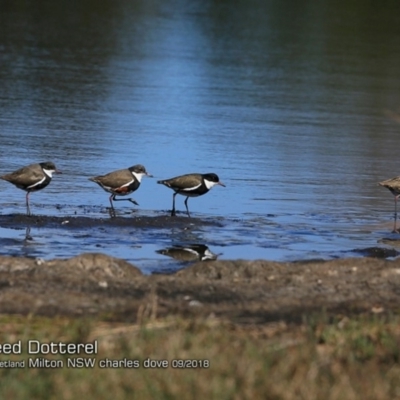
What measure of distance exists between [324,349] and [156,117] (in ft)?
52.6

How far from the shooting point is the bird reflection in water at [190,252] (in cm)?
1284

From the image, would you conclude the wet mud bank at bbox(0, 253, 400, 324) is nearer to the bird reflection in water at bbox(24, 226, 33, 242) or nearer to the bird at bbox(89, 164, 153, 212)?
the bird reflection in water at bbox(24, 226, 33, 242)

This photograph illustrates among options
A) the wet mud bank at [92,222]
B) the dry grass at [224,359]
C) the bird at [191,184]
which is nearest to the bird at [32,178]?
the wet mud bank at [92,222]

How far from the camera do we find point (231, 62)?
32500mm

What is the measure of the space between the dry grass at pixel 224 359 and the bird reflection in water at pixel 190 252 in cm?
436

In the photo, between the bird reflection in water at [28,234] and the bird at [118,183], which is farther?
the bird at [118,183]

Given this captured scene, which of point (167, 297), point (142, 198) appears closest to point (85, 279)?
point (167, 297)

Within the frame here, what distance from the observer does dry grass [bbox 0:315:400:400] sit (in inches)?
264

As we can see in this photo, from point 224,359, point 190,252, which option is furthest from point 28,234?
point 224,359

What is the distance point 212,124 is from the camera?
23094 mm

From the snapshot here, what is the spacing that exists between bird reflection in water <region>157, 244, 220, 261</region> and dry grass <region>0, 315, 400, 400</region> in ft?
14.3

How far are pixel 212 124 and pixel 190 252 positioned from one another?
Result: 10.1 metres

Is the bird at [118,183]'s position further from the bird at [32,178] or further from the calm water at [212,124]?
the bird at [32,178]

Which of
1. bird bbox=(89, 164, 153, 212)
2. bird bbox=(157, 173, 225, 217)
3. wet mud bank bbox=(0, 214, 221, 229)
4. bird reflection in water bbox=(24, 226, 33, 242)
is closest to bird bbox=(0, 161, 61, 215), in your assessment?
wet mud bank bbox=(0, 214, 221, 229)
